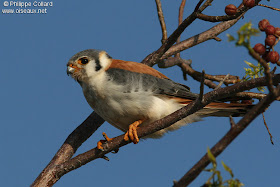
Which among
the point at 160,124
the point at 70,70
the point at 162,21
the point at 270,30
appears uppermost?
the point at 162,21

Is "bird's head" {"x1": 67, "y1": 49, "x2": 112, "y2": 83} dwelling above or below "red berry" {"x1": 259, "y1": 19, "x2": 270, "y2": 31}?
above

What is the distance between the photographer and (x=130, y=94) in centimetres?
413

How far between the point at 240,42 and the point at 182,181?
88 cm

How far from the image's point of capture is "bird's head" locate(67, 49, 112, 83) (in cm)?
442

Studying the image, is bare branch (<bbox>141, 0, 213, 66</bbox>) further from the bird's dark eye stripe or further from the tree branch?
the tree branch

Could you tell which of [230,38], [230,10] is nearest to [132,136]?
[230,10]

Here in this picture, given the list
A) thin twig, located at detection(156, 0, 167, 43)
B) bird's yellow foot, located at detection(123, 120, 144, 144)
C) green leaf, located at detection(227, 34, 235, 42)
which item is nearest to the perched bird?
bird's yellow foot, located at detection(123, 120, 144, 144)

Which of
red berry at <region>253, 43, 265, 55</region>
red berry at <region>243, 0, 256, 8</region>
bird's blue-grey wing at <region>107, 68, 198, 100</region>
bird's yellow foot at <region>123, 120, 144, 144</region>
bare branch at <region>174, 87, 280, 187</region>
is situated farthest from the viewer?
bird's blue-grey wing at <region>107, 68, 198, 100</region>

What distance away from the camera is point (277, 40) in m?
2.69

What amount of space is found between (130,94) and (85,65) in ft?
2.31

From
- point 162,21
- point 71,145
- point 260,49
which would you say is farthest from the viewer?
point 162,21

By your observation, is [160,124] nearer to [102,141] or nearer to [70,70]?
[102,141]

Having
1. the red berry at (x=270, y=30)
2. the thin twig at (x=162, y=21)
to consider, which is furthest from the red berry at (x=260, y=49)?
the thin twig at (x=162, y=21)

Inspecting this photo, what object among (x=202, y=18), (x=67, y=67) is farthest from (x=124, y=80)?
(x=202, y=18)
